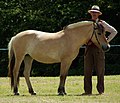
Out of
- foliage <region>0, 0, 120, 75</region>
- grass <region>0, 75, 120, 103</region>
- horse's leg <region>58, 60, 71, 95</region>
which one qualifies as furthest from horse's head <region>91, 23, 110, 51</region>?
foliage <region>0, 0, 120, 75</region>

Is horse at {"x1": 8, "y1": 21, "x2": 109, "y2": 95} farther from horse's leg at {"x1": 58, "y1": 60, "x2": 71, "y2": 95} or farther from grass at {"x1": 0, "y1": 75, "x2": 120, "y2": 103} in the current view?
grass at {"x1": 0, "y1": 75, "x2": 120, "y2": 103}

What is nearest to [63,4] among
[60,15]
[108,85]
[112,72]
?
[60,15]

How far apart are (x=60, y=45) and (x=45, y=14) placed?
17.3 metres

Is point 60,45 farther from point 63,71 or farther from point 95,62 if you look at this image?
point 95,62

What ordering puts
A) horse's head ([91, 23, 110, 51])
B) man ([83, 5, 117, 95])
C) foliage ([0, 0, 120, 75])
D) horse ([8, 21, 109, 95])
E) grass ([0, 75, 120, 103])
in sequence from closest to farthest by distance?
grass ([0, 75, 120, 103]) < horse's head ([91, 23, 110, 51]) < horse ([8, 21, 109, 95]) < man ([83, 5, 117, 95]) < foliage ([0, 0, 120, 75])

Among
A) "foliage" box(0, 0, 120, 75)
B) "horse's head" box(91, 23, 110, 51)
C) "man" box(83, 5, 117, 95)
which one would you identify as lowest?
"foliage" box(0, 0, 120, 75)

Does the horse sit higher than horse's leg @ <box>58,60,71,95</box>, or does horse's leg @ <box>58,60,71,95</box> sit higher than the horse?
the horse

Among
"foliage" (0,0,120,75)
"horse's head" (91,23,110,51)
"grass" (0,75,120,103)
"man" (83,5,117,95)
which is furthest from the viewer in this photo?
"foliage" (0,0,120,75)

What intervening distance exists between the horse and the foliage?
14612mm

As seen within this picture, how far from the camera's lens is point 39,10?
2884 centimetres

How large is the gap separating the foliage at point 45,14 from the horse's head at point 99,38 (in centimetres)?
1500

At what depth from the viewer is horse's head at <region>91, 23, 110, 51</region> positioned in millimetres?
11094

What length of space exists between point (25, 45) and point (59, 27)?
15977 millimetres

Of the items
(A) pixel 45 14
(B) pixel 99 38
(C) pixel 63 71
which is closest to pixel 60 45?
(C) pixel 63 71
